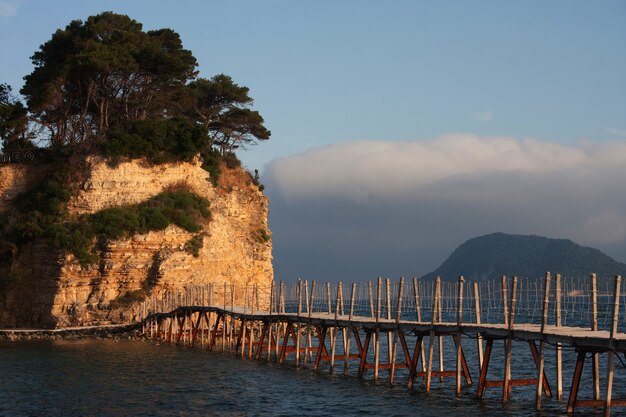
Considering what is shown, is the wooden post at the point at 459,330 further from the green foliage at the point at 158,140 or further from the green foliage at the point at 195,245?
the green foliage at the point at 158,140

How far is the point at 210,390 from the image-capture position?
31.6m

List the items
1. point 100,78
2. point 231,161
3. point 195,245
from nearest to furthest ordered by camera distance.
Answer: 1. point 195,245
2. point 100,78
3. point 231,161

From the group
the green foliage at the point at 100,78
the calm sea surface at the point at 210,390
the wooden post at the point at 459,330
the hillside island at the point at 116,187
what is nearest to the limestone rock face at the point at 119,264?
the hillside island at the point at 116,187

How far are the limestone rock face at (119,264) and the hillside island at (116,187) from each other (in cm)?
7

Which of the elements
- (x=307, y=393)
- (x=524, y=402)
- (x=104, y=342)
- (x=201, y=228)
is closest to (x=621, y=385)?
(x=524, y=402)

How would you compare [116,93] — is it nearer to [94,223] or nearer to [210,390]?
[94,223]

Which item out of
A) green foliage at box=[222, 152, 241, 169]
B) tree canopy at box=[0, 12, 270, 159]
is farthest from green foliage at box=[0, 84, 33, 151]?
green foliage at box=[222, 152, 241, 169]

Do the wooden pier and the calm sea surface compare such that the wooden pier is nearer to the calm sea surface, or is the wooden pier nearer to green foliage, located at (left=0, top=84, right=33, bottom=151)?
the calm sea surface

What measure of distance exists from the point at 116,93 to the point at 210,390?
3848 cm

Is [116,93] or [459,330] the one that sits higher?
[116,93]

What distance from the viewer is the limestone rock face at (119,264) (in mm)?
54250

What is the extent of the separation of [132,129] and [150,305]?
541 inches

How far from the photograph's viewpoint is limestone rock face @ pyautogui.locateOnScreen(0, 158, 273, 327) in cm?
5425

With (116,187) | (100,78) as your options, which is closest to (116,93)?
(100,78)
